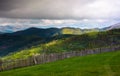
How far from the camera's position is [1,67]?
3206cm

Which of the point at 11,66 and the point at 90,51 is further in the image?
the point at 90,51

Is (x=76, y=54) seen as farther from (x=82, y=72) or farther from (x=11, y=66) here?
(x=82, y=72)

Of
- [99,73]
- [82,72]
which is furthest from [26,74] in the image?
[99,73]

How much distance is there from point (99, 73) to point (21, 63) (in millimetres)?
16544

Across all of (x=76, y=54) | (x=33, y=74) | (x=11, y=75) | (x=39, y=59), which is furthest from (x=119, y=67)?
(x=76, y=54)

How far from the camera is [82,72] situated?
20.7 meters

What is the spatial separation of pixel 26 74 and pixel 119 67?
836 cm

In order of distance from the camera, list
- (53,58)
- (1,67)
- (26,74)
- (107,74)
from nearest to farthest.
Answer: (107,74)
(26,74)
(1,67)
(53,58)

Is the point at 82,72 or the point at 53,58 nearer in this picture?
the point at 82,72

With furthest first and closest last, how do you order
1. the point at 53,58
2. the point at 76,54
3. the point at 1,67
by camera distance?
the point at 76,54, the point at 53,58, the point at 1,67

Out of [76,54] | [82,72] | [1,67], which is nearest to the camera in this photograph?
[82,72]

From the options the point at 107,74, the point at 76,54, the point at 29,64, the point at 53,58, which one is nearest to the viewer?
the point at 107,74

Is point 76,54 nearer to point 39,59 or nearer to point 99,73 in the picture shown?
point 39,59

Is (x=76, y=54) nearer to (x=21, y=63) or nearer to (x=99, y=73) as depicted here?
(x=21, y=63)
